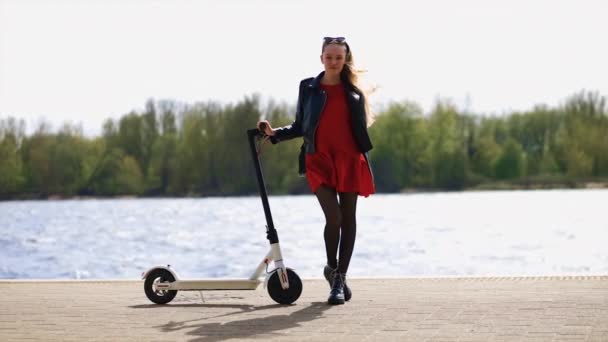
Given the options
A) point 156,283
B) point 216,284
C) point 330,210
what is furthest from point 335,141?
point 156,283

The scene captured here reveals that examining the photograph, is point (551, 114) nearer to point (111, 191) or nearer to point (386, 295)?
point (111, 191)

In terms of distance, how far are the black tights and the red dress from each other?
0.06 metres

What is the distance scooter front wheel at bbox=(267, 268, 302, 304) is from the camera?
677cm

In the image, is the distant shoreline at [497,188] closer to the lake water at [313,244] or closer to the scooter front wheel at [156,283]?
the lake water at [313,244]

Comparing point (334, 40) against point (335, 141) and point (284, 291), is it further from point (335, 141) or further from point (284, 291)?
point (284, 291)

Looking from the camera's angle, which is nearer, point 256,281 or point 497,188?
point 256,281

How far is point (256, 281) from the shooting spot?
22.8 ft

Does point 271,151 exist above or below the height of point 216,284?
above

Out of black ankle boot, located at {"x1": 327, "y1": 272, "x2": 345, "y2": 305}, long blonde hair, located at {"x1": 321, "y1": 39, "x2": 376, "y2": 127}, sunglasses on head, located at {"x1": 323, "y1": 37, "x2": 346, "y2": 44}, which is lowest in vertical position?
black ankle boot, located at {"x1": 327, "y1": 272, "x2": 345, "y2": 305}

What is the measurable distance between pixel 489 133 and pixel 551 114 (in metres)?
4.99

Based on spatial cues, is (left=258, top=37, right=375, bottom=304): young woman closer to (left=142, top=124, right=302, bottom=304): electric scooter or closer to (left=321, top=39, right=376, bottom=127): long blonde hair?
(left=321, top=39, right=376, bottom=127): long blonde hair

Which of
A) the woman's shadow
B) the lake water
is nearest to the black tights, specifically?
the woman's shadow

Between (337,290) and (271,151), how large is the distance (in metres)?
67.4

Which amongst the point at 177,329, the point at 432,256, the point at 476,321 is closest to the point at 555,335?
the point at 476,321
